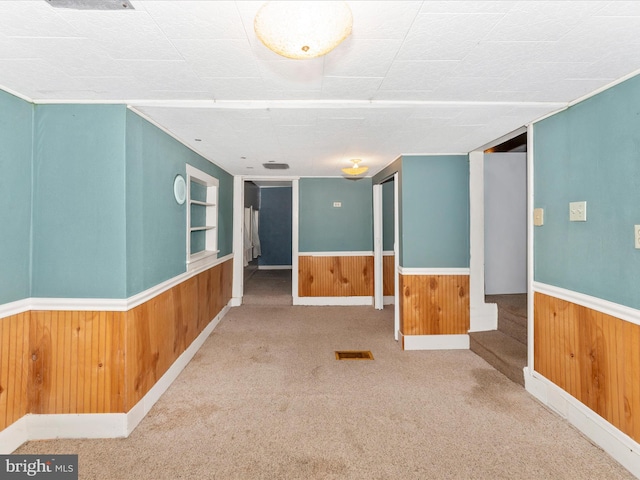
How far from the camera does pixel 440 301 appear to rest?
3.81m

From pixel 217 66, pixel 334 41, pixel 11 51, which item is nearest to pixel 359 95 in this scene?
pixel 217 66

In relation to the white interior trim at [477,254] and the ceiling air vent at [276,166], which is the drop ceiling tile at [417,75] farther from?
the ceiling air vent at [276,166]

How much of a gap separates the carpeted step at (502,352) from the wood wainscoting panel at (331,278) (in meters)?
2.26

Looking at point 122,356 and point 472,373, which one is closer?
point 122,356

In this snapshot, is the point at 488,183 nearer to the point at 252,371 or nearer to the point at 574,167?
the point at 574,167

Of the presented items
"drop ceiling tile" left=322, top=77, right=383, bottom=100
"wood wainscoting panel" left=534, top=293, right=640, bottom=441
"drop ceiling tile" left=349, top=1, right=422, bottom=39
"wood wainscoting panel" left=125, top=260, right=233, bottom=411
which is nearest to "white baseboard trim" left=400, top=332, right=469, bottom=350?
"wood wainscoting panel" left=534, top=293, right=640, bottom=441

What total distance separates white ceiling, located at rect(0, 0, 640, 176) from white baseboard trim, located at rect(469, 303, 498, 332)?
2003 millimetres

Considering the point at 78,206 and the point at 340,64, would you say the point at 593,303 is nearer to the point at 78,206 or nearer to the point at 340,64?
the point at 340,64

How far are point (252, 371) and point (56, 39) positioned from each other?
108 inches

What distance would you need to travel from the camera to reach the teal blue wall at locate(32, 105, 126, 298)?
87.0 inches

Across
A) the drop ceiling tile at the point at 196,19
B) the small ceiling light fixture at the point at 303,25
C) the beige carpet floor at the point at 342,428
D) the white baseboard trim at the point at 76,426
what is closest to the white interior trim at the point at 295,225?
the beige carpet floor at the point at 342,428

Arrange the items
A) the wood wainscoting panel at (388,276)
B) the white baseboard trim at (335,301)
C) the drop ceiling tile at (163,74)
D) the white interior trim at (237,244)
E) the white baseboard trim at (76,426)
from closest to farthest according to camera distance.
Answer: the drop ceiling tile at (163,74) < the white baseboard trim at (76,426) < the white interior trim at (237,244) < the white baseboard trim at (335,301) < the wood wainscoting panel at (388,276)

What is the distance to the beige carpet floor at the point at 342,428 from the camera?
6.19ft

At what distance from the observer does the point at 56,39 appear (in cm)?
151
